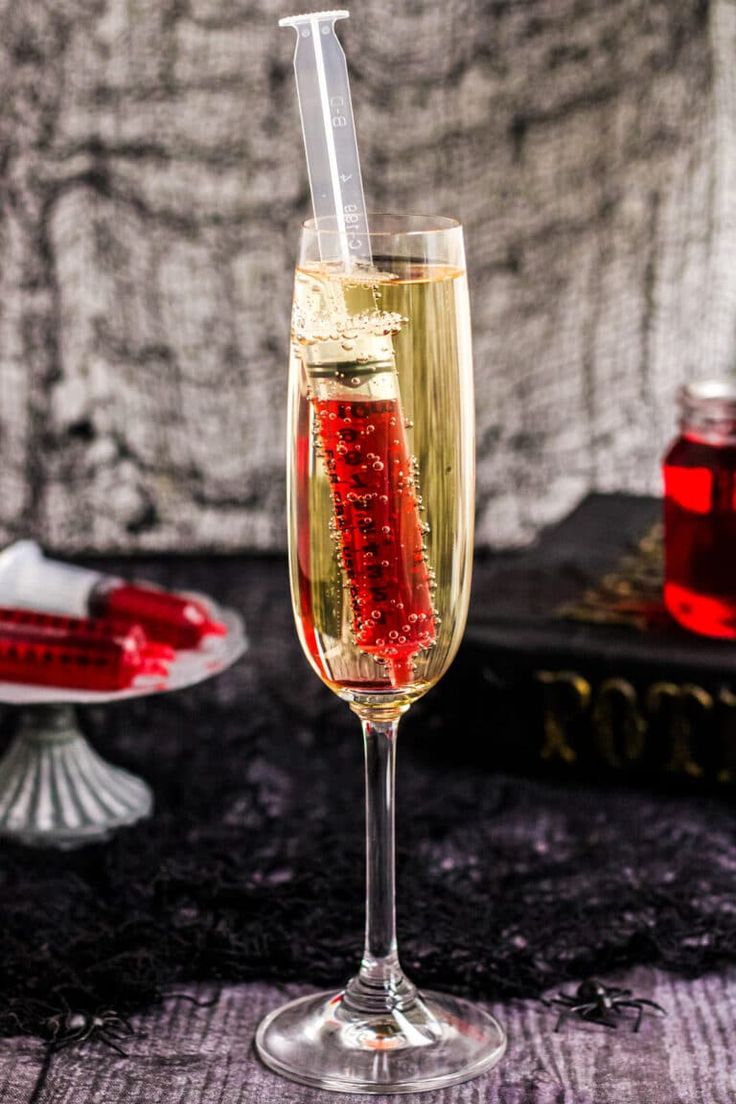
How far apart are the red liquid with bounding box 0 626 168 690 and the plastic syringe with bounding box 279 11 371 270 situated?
1.51ft

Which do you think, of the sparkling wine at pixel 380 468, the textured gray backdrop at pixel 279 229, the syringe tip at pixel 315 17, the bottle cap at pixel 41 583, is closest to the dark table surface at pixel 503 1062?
the sparkling wine at pixel 380 468

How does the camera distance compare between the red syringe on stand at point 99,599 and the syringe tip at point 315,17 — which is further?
the red syringe on stand at point 99,599

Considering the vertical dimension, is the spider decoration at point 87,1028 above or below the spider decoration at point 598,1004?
above

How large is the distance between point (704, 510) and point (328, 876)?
1.47ft

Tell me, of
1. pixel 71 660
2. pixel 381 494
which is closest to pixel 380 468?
pixel 381 494

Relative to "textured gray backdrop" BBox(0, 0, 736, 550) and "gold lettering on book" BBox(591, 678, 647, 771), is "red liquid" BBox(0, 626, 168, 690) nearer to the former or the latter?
"gold lettering on book" BBox(591, 678, 647, 771)

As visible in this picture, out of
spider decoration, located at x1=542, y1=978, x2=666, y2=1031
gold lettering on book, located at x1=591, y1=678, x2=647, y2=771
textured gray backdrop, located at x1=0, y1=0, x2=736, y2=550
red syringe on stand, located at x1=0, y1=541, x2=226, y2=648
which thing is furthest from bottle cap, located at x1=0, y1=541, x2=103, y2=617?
textured gray backdrop, located at x1=0, y1=0, x2=736, y2=550

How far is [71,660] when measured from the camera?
1.24m

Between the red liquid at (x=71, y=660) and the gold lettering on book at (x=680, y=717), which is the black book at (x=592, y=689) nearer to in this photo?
the gold lettering on book at (x=680, y=717)

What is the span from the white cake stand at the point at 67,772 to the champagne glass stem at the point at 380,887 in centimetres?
33

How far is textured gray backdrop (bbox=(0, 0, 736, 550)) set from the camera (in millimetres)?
1980

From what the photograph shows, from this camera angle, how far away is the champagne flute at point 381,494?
33.7 inches

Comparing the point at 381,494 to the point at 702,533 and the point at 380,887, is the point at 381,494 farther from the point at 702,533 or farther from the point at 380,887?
the point at 702,533

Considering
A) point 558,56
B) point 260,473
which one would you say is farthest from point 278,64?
point 260,473
